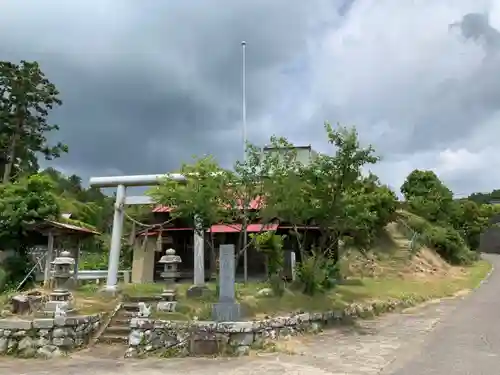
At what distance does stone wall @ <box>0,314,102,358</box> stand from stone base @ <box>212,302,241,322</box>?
393cm

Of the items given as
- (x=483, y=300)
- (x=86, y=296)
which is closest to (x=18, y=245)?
(x=86, y=296)

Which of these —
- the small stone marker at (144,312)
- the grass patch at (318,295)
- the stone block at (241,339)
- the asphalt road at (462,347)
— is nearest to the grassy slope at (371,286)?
the grass patch at (318,295)

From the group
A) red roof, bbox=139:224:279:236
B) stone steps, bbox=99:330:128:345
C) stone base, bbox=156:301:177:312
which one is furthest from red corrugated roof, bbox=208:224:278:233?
stone steps, bbox=99:330:128:345

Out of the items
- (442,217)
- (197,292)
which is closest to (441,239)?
(442,217)

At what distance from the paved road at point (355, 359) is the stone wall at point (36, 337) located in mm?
544

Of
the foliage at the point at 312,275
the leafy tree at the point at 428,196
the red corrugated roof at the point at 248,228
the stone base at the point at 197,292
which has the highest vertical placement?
the leafy tree at the point at 428,196

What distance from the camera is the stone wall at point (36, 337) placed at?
41.6 ft

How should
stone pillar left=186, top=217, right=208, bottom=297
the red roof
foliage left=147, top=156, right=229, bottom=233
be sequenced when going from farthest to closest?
the red roof
stone pillar left=186, top=217, right=208, bottom=297
foliage left=147, top=156, right=229, bottom=233

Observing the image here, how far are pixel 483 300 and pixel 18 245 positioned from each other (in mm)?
20320

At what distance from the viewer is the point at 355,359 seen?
11344 millimetres

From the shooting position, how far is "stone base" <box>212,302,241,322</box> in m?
12.7

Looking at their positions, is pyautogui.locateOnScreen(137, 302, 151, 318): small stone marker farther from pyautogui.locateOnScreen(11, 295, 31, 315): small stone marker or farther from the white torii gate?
the white torii gate

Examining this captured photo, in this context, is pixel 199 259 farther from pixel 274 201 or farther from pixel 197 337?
pixel 197 337

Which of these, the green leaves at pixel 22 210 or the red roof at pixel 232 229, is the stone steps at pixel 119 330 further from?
the green leaves at pixel 22 210
